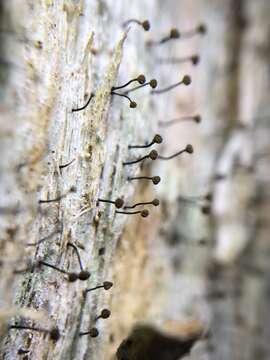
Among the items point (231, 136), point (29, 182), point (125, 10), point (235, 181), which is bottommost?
point (29, 182)

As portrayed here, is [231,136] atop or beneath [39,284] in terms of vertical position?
atop

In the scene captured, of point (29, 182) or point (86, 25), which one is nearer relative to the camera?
point (29, 182)

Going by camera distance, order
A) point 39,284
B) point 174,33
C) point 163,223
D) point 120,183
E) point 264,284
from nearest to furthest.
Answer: point 39,284 < point 120,183 < point 174,33 < point 163,223 < point 264,284

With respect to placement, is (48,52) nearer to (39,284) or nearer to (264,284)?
(39,284)

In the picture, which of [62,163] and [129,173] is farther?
[129,173]

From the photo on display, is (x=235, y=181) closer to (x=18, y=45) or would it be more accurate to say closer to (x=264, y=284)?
(x=264, y=284)

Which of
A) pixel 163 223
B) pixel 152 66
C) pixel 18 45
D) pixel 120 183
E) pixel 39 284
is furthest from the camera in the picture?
pixel 163 223

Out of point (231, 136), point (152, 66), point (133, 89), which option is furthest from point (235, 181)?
point (133, 89)
